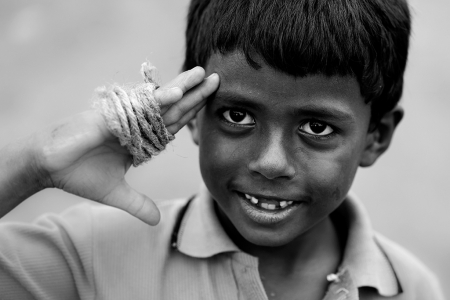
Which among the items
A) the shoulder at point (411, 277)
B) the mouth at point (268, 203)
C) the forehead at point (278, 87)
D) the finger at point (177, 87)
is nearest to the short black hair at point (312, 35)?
the forehead at point (278, 87)

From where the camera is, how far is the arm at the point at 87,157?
1.60m

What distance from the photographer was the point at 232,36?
5.75ft

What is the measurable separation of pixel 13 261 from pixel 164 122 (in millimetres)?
578

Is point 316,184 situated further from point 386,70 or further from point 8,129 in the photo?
point 8,129

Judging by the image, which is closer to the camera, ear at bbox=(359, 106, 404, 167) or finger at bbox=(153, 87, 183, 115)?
finger at bbox=(153, 87, 183, 115)

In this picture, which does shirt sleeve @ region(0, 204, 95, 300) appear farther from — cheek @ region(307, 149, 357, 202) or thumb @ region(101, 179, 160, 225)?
cheek @ region(307, 149, 357, 202)

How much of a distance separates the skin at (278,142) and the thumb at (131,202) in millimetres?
204

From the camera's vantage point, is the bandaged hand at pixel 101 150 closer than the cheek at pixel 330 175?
Yes

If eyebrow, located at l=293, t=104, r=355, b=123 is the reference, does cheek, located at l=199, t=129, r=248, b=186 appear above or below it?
below

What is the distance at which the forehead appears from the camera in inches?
66.9

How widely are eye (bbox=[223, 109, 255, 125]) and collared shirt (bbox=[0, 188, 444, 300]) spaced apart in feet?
1.26

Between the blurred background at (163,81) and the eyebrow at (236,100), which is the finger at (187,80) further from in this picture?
the blurred background at (163,81)

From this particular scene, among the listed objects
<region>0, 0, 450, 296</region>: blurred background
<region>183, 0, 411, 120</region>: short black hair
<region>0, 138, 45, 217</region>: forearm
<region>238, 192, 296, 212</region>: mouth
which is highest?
<region>183, 0, 411, 120</region>: short black hair

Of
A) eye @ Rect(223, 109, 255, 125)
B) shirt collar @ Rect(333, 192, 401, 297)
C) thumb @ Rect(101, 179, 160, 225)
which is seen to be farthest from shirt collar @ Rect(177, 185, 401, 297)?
eye @ Rect(223, 109, 255, 125)
